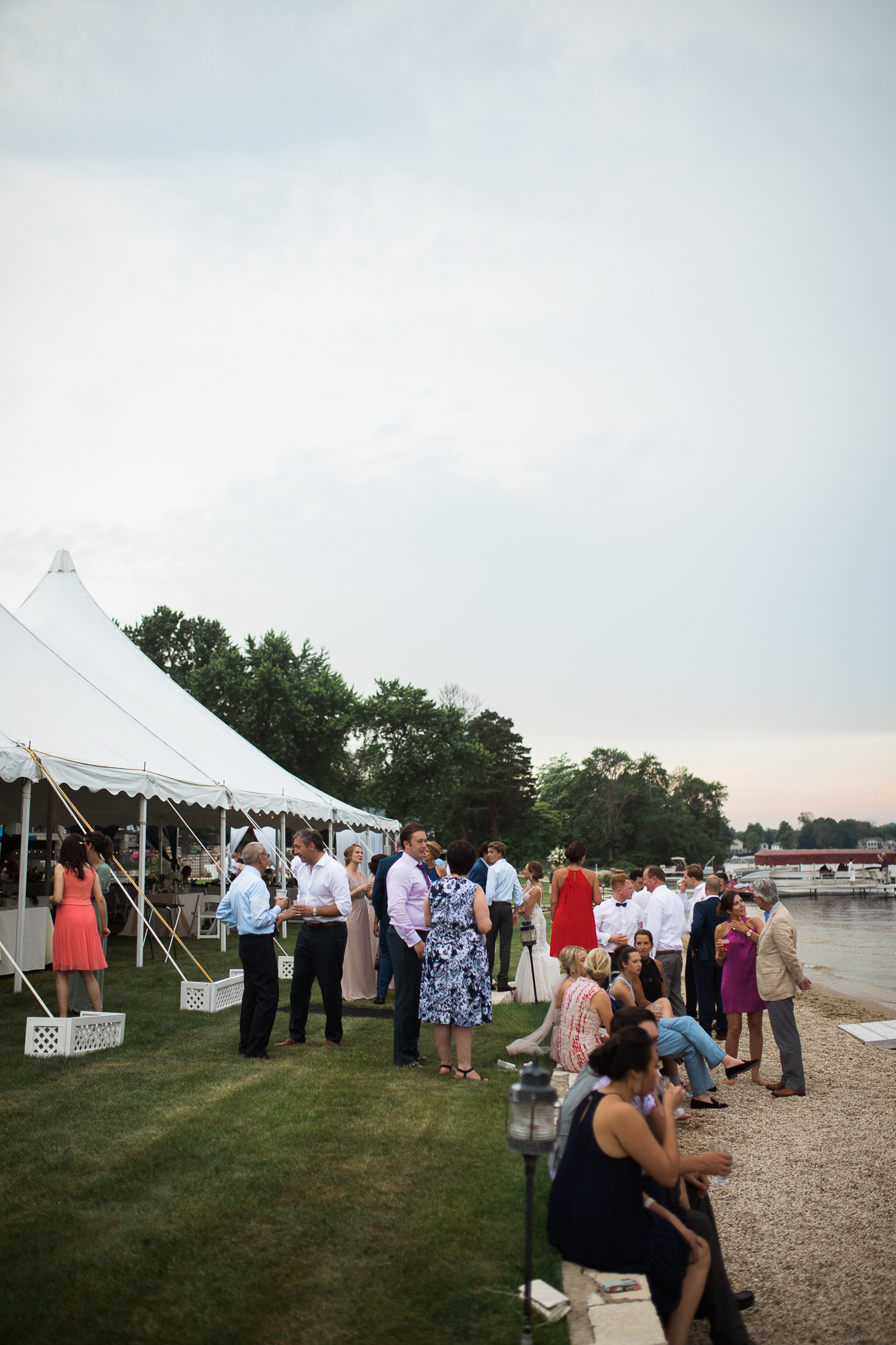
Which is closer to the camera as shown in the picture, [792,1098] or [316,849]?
[792,1098]

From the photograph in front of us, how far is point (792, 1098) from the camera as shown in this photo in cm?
646

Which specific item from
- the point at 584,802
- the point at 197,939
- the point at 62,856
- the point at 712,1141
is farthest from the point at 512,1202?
the point at 584,802

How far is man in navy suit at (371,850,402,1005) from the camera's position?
8.20 meters

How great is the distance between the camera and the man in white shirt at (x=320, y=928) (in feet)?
22.7

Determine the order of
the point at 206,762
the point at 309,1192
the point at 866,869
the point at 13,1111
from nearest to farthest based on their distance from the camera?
the point at 309,1192 < the point at 13,1111 < the point at 206,762 < the point at 866,869

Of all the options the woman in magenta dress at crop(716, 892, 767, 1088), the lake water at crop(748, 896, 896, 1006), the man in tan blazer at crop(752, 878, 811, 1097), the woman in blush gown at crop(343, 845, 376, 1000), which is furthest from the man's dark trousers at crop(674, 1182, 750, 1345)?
the lake water at crop(748, 896, 896, 1006)

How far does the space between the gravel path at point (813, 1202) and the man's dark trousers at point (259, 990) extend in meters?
3.06

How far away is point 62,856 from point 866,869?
70.4 metres

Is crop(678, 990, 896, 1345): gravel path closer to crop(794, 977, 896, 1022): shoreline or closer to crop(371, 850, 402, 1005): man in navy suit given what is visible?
crop(371, 850, 402, 1005): man in navy suit

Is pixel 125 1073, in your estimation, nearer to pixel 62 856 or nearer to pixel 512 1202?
pixel 62 856

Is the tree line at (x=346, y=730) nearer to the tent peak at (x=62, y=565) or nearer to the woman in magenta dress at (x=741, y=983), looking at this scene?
the tent peak at (x=62, y=565)

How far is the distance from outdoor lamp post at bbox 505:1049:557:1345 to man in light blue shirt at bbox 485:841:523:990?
275 inches

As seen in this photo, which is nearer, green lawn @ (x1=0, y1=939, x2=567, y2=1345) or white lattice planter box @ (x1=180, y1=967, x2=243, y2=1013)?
green lawn @ (x1=0, y1=939, x2=567, y2=1345)

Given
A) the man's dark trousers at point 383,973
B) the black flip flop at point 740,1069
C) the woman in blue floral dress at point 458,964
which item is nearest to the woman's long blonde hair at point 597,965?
the woman in blue floral dress at point 458,964
